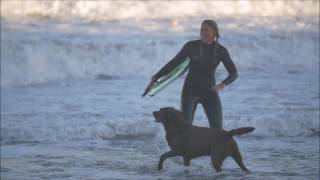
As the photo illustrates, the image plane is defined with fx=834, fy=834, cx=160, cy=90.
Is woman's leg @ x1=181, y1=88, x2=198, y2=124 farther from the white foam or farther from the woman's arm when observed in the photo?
the white foam

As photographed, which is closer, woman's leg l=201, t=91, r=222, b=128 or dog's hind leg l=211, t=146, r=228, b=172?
dog's hind leg l=211, t=146, r=228, b=172

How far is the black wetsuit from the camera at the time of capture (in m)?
8.41

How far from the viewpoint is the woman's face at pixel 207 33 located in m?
8.26

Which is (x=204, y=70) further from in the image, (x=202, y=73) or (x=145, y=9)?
(x=145, y=9)

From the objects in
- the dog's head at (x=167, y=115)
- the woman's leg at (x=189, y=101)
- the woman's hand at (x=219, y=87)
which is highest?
the woman's hand at (x=219, y=87)

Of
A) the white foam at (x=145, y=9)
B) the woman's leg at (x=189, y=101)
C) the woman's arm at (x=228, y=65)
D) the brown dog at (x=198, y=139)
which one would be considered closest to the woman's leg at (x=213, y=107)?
the woman's leg at (x=189, y=101)

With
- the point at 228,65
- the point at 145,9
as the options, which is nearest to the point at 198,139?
the point at 228,65

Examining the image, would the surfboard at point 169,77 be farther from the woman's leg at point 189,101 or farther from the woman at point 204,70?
the woman's leg at point 189,101

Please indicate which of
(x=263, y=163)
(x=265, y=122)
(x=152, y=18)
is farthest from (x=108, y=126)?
(x=152, y=18)

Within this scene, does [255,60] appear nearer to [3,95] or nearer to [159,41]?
[159,41]

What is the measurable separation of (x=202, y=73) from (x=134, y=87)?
9981 millimetres

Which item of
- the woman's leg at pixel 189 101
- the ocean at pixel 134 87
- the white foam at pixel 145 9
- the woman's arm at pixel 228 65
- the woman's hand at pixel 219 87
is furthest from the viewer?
the white foam at pixel 145 9

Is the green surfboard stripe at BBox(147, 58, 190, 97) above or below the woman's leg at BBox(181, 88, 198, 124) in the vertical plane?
above

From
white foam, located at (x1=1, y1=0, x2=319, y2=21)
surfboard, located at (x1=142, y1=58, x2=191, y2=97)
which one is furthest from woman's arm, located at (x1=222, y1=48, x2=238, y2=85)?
white foam, located at (x1=1, y1=0, x2=319, y2=21)
